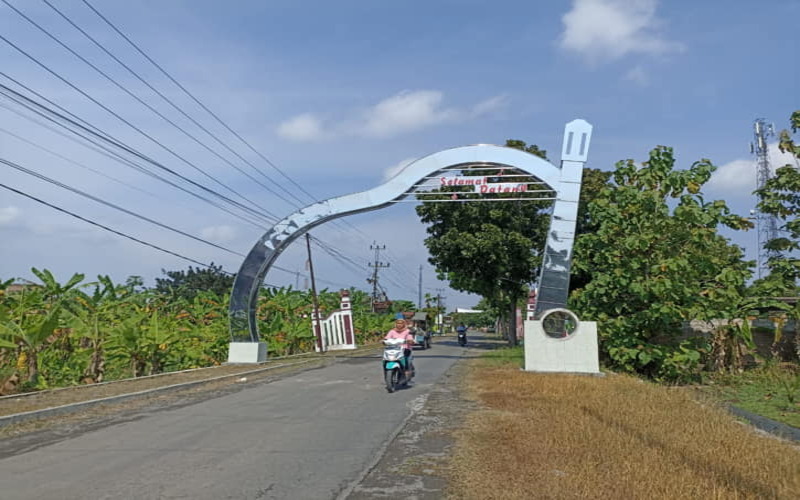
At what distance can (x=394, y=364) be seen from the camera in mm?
14625

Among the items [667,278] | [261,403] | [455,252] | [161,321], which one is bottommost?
[261,403]

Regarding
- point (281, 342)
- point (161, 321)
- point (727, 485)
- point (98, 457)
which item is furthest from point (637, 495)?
point (281, 342)

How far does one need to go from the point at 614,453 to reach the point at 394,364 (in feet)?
26.2

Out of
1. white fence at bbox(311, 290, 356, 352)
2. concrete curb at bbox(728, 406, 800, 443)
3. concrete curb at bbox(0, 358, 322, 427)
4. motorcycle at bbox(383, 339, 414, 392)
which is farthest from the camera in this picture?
white fence at bbox(311, 290, 356, 352)

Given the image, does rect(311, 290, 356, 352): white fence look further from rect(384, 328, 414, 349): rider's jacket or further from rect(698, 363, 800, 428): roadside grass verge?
rect(384, 328, 414, 349): rider's jacket

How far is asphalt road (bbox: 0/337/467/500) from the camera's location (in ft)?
→ 20.2

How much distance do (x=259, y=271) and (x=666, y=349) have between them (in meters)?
14.0

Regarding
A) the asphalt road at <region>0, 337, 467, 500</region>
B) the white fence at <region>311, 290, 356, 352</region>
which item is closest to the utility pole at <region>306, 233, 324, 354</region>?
the white fence at <region>311, 290, 356, 352</region>

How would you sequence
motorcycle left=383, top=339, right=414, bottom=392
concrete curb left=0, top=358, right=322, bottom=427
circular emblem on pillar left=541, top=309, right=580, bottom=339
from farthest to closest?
1. circular emblem on pillar left=541, top=309, right=580, bottom=339
2. motorcycle left=383, top=339, right=414, bottom=392
3. concrete curb left=0, top=358, right=322, bottom=427

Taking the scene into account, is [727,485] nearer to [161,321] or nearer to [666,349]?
[666,349]

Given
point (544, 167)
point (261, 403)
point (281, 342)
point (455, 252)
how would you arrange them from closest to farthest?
point (261, 403), point (544, 167), point (281, 342), point (455, 252)

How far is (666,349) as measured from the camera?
61.2 feet

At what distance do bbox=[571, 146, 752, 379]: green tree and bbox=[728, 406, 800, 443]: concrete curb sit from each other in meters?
4.78

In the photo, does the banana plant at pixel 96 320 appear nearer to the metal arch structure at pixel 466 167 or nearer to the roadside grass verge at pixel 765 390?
the metal arch structure at pixel 466 167
